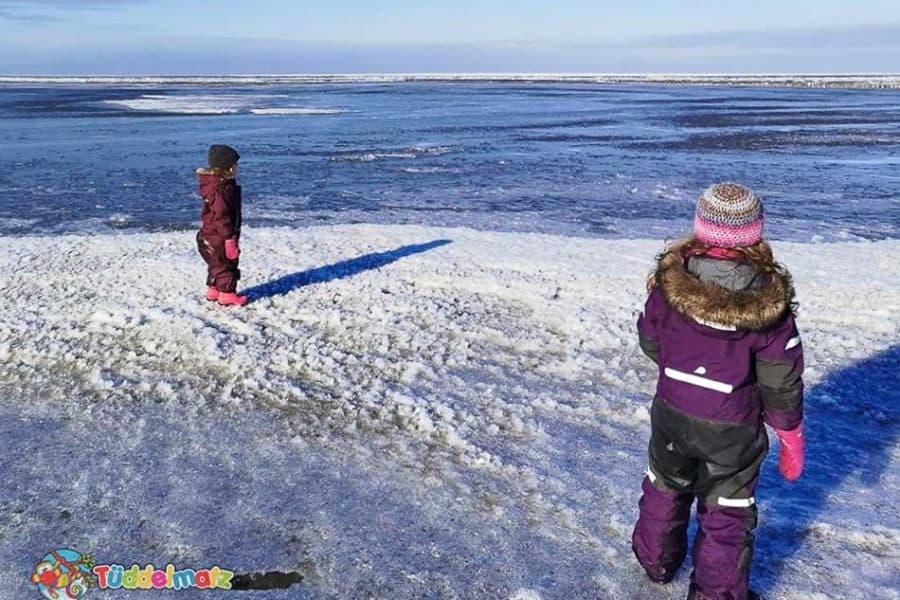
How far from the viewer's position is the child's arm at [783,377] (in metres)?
2.63

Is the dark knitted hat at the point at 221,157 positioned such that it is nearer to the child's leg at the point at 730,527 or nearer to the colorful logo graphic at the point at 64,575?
the colorful logo graphic at the point at 64,575

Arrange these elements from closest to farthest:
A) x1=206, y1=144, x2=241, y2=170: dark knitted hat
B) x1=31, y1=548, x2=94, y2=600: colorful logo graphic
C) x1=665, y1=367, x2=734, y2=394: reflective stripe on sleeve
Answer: x1=665, y1=367, x2=734, y2=394: reflective stripe on sleeve → x1=31, y1=548, x2=94, y2=600: colorful logo graphic → x1=206, y1=144, x2=241, y2=170: dark knitted hat

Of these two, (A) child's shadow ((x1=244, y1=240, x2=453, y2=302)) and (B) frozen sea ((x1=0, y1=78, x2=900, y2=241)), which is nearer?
(A) child's shadow ((x1=244, y1=240, x2=453, y2=302))

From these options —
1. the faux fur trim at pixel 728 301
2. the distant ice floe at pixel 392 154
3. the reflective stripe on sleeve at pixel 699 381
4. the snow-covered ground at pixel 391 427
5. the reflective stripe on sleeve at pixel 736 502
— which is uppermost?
the distant ice floe at pixel 392 154

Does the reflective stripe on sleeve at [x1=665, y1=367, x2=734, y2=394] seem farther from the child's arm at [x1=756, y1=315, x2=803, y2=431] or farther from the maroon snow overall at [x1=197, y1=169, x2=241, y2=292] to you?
the maroon snow overall at [x1=197, y1=169, x2=241, y2=292]

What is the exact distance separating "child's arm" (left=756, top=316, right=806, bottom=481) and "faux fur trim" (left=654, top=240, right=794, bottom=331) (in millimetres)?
73

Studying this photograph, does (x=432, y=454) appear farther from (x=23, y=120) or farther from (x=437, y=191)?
(x=23, y=120)

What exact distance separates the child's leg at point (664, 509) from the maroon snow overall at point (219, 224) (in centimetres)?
445

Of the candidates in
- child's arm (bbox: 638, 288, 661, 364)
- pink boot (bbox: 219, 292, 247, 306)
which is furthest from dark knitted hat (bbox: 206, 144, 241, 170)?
child's arm (bbox: 638, 288, 661, 364)

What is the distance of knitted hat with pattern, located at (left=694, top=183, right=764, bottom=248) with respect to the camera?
2645mm

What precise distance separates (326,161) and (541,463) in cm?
1466

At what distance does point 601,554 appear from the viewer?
3350 millimetres

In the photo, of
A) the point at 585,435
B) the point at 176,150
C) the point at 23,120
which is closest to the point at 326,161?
the point at 176,150

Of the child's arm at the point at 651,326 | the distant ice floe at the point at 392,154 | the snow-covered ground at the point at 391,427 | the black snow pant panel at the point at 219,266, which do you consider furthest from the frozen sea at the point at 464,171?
the child's arm at the point at 651,326
